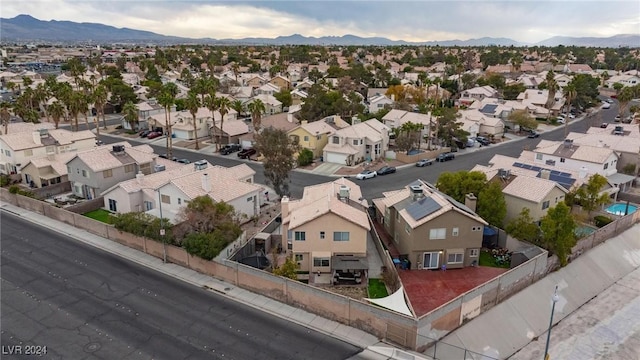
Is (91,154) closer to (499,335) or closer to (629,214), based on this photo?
(499,335)

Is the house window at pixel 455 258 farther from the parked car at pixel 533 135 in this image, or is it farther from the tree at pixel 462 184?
the parked car at pixel 533 135

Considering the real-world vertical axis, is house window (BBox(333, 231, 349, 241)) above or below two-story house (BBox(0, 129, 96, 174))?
below

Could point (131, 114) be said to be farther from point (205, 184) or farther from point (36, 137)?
point (205, 184)

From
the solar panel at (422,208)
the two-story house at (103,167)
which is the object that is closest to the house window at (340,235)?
the solar panel at (422,208)

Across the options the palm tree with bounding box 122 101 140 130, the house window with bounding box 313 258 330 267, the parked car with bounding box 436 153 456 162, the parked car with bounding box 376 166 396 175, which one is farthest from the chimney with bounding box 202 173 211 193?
the palm tree with bounding box 122 101 140 130

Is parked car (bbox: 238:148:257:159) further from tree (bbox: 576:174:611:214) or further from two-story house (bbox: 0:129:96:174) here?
tree (bbox: 576:174:611:214)

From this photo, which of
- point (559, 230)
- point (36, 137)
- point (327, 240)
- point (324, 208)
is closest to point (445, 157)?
point (559, 230)
